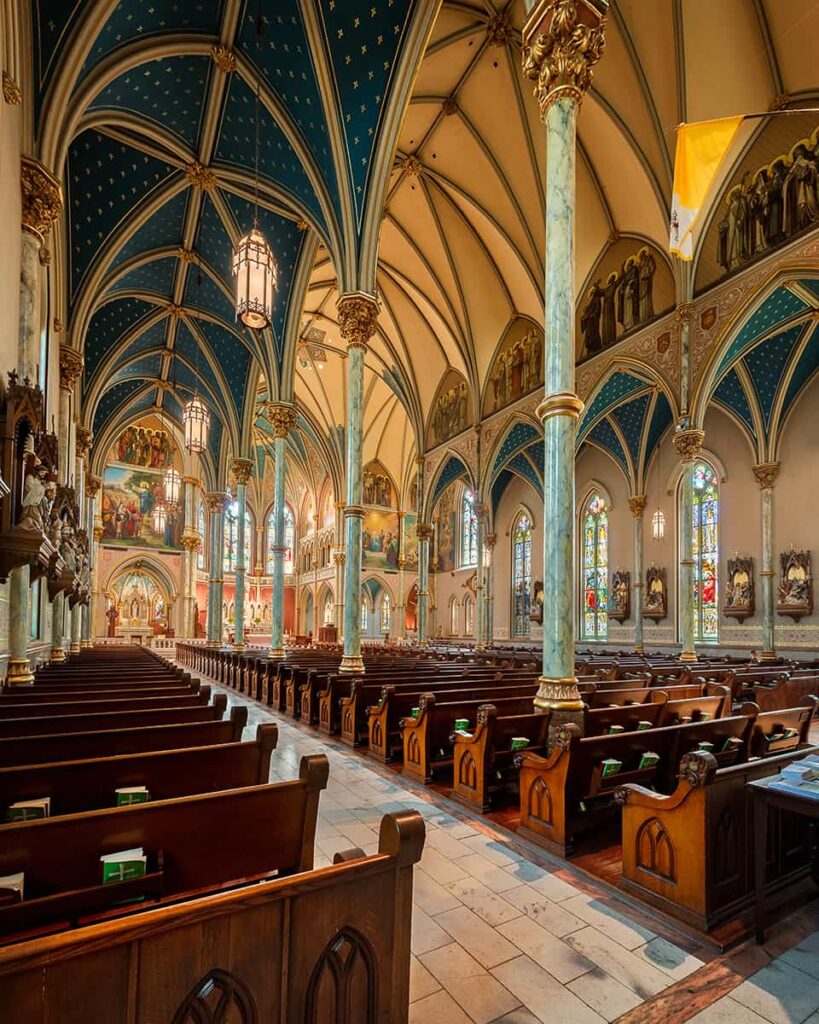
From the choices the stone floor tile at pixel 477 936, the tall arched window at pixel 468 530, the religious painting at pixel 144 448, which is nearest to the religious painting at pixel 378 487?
the tall arched window at pixel 468 530

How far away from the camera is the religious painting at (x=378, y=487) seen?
114 ft

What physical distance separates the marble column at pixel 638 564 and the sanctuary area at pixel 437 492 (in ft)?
0.77

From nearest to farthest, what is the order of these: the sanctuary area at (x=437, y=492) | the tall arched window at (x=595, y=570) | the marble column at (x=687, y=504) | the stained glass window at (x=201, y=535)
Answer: the sanctuary area at (x=437, y=492) < the marble column at (x=687, y=504) < the tall arched window at (x=595, y=570) < the stained glass window at (x=201, y=535)

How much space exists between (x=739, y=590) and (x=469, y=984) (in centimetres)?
1840

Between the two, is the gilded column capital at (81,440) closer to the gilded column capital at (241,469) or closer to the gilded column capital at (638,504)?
the gilded column capital at (241,469)

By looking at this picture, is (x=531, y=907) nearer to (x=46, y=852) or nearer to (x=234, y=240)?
(x=46, y=852)

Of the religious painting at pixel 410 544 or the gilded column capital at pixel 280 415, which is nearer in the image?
the gilded column capital at pixel 280 415

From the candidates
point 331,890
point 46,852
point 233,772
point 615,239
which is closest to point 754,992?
point 331,890

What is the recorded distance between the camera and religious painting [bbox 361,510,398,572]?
34938 millimetres

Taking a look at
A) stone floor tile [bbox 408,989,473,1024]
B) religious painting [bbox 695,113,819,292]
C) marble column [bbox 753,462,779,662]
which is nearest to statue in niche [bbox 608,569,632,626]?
marble column [bbox 753,462,779,662]

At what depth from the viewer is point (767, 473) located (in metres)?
17.9

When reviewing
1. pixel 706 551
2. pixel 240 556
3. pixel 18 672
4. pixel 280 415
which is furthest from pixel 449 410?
pixel 18 672

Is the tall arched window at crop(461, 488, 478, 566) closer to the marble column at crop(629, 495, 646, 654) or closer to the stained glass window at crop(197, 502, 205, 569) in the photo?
the marble column at crop(629, 495, 646, 654)

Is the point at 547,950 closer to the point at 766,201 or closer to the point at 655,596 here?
the point at 766,201
